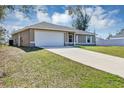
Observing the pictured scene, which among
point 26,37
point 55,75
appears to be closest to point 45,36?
point 26,37

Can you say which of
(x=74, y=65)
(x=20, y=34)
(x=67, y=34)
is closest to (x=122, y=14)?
(x=67, y=34)

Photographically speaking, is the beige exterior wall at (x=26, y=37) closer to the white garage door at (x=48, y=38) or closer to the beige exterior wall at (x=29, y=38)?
the beige exterior wall at (x=29, y=38)

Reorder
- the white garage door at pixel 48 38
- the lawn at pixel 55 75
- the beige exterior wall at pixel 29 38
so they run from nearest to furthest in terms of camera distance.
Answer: the lawn at pixel 55 75
the beige exterior wall at pixel 29 38
the white garage door at pixel 48 38

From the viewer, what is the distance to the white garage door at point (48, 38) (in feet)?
72.4

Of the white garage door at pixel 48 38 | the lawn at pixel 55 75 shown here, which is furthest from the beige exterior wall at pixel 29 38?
the lawn at pixel 55 75

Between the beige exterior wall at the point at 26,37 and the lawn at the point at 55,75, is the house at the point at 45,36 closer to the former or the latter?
the beige exterior wall at the point at 26,37

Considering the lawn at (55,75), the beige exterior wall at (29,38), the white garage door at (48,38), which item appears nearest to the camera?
the lawn at (55,75)

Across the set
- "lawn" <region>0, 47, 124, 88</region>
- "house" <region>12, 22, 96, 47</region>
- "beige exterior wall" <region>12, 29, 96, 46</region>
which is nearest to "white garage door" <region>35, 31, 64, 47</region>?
"house" <region>12, 22, 96, 47</region>

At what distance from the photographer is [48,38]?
2291cm

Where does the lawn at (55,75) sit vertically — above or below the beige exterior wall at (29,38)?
below

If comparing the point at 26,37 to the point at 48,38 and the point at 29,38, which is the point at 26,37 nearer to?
the point at 29,38

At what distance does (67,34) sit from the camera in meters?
25.9

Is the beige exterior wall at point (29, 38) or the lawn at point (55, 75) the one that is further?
the beige exterior wall at point (29, 38)
